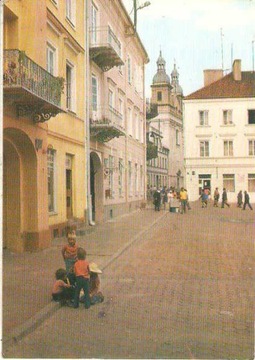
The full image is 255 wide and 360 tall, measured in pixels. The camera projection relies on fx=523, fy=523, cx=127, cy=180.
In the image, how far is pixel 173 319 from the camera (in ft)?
24.6

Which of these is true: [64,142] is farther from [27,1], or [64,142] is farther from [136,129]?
[136,129]

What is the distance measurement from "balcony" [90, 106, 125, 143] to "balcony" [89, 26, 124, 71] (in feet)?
6.61

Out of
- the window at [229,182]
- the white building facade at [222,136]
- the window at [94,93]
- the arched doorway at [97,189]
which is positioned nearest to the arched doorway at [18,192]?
the window at [94,93]

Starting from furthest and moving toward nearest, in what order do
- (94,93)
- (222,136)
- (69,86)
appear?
(222,136), (94,93), (69,86)

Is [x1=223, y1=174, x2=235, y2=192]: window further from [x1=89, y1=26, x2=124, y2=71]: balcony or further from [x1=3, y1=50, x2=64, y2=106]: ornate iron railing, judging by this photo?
[x1=3, y1=50, x2=64, y2=106]: ornate iron railing

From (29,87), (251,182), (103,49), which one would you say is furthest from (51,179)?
(251,182)

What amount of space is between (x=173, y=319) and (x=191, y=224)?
16.3m

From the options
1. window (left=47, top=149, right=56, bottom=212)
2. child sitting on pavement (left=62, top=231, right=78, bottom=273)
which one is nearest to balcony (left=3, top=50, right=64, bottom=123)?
window (left=47, top=149, right=56, bottom=212)

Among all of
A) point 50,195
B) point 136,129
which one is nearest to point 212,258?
point 50,195

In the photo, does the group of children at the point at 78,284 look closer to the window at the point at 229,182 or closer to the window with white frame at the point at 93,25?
the window with white frame at the point at 93,25

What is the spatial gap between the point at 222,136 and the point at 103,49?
25288mm

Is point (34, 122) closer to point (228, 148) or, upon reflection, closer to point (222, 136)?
point (228, 148)

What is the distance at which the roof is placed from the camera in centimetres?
4478

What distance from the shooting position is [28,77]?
38.2ft
